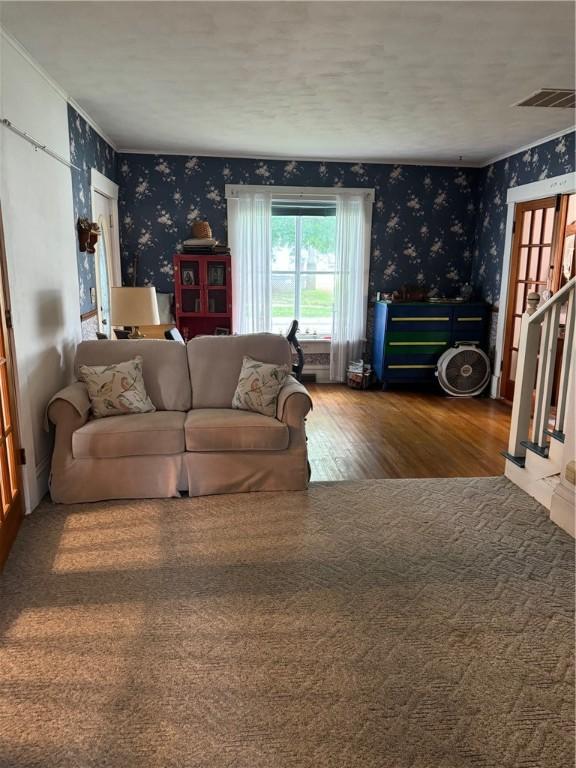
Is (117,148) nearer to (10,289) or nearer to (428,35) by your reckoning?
(10,289)

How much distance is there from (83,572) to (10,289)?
1.45 metres

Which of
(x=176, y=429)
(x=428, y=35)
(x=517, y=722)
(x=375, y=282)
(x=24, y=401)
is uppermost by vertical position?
(x=428, y=35)

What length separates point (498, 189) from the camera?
5.87 m

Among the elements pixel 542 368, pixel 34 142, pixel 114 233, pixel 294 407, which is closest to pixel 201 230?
pixel 114 233

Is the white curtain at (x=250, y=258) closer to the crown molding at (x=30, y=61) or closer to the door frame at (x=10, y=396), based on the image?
the crown molding at (x=30, y=61)

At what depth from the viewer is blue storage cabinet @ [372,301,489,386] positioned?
608 cm

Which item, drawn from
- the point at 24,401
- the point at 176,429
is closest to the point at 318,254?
the point at 176,429

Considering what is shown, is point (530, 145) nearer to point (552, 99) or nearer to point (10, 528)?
point (552, 99)

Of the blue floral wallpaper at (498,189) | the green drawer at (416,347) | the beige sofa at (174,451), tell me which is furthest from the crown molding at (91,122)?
the blue floral wallpaper at (498,189)

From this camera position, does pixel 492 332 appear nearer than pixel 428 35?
No

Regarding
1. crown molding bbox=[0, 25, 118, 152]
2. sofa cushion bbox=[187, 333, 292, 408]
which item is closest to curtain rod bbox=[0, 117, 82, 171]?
crown molding bbox=[0, 25, 118, 152]

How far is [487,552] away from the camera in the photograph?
8.99ft

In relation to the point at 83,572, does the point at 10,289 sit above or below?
above

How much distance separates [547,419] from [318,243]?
3.84m
